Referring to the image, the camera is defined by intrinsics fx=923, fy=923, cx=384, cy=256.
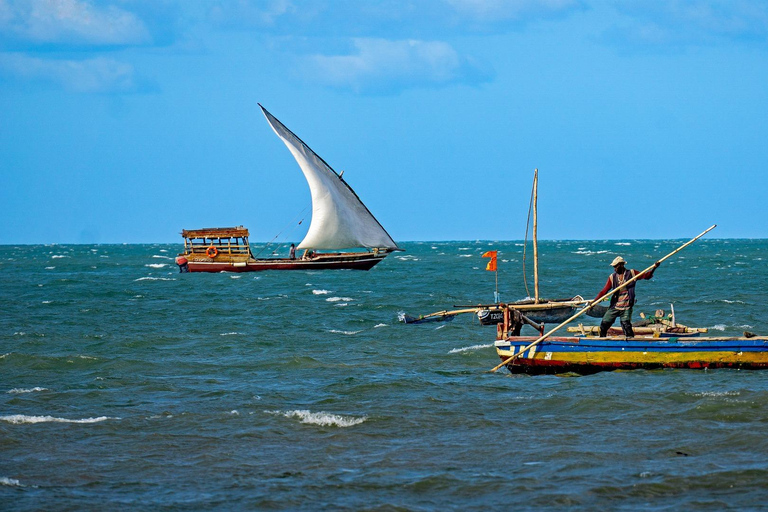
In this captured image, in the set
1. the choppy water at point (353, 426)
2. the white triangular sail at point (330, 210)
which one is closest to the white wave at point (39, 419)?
the choppy water at point (353, 426)

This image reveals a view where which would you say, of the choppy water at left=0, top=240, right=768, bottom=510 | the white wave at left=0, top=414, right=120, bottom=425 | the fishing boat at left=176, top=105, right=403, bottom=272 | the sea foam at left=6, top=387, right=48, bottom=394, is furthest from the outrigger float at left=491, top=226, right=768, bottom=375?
the fishing boat at left=176, top=105, right=403, bottom=272

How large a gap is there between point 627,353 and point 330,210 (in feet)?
138

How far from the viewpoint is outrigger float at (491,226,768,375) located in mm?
18281

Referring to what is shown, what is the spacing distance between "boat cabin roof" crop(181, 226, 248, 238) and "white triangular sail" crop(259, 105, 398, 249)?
19.1 ft

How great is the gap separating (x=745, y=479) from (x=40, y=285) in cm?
4836

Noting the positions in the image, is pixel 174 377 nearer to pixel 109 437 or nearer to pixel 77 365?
pixel 77 365

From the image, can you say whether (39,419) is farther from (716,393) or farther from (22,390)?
(716,393)

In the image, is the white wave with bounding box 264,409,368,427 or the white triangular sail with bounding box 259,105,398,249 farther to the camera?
the white triangular sail with bounding box 259,105,398,249

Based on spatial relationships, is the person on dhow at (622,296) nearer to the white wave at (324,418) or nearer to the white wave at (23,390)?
the white wave at (324,418)

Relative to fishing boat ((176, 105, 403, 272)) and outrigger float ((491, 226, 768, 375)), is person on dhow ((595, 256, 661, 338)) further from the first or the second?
fishing boat ((176, 105, 403, 272))

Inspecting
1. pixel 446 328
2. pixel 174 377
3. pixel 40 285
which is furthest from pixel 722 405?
pixel 40 285

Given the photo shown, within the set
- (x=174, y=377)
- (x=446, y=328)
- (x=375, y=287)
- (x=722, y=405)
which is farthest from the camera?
(x=375, y=287)

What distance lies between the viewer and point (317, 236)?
200ft

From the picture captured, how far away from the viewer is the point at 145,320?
3234 cm
